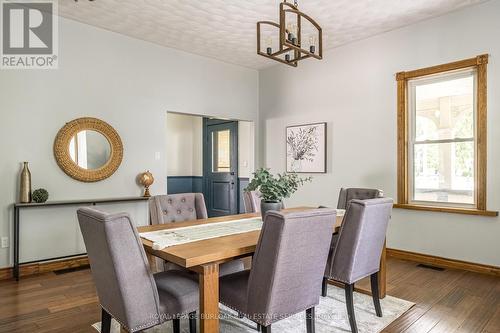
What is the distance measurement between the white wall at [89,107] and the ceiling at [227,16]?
0.31 metres

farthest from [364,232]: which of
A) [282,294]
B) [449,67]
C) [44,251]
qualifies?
[44,251]

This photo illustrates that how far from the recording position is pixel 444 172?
3.90m

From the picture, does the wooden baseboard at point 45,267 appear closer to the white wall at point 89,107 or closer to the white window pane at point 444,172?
the white wall at point 89,107

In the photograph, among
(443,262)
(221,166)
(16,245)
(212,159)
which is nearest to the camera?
(16,245)

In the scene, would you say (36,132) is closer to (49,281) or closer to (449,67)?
(49,281)

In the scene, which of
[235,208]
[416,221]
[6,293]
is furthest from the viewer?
[235,208]

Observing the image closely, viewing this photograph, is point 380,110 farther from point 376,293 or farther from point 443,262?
point 376,293

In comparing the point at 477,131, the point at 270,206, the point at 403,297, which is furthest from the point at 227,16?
the point at 403,297

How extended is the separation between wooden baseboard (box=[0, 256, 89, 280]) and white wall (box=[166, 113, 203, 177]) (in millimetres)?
3362

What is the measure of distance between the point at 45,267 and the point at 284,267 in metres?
→ 3.21

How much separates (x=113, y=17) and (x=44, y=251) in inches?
107

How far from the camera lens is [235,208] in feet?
Answer: 20.3

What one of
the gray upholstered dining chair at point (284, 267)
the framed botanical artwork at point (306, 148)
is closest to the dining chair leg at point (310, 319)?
the gray upholstered dining chair at point (284, 267)

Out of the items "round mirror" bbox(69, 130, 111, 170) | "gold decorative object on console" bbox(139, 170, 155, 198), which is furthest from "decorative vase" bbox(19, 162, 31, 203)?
"gold decorative object on console" bbox(139, 170, 155, 198)
